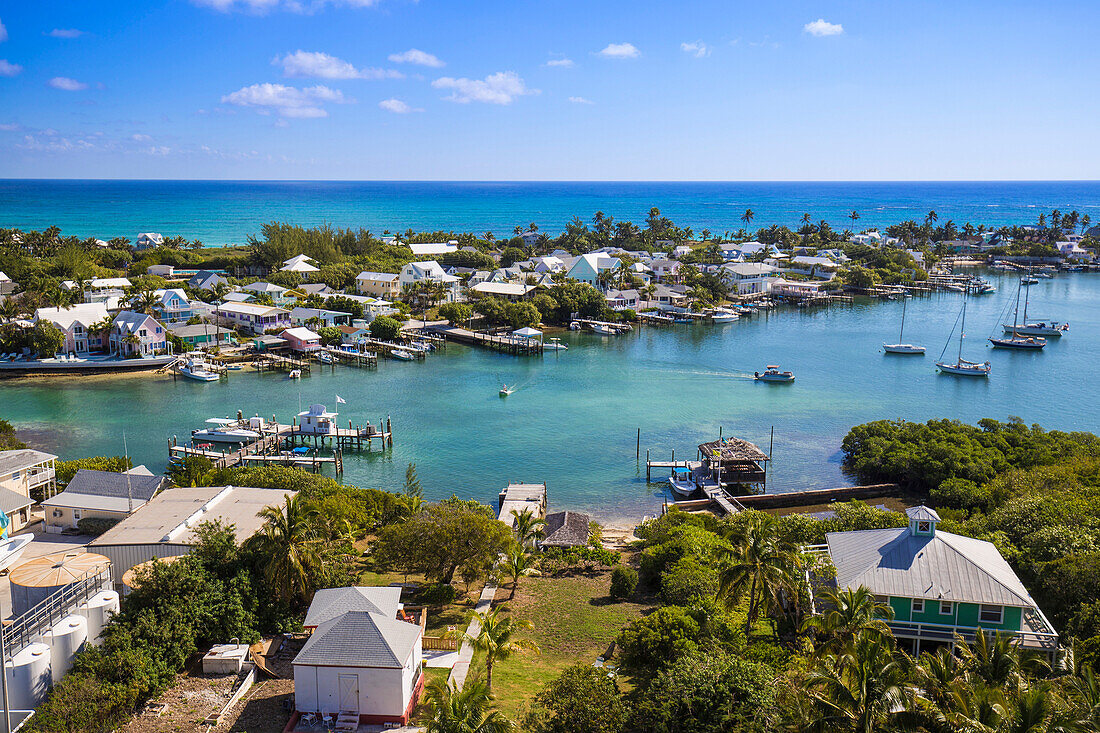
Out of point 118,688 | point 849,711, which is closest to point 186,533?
point 118,688

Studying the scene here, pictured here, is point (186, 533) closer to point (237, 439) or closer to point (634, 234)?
point (237, 439)

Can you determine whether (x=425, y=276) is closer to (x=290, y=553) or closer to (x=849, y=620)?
(x=290, y=553)

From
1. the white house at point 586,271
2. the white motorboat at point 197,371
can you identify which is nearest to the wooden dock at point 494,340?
the white house at point 586,271

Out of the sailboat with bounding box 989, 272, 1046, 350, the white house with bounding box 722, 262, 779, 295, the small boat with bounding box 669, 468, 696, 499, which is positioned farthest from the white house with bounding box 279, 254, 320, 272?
the sailboat with bounding box 989, 272, 1046, 350

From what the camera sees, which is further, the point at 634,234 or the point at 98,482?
the point at 634,234

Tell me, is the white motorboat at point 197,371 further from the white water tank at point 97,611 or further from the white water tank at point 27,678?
the white water tank at point 27,678

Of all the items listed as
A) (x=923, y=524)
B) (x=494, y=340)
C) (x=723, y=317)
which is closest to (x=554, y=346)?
(x=494, y=340)

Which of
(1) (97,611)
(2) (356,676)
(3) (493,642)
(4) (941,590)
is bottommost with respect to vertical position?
(2) (356,676)

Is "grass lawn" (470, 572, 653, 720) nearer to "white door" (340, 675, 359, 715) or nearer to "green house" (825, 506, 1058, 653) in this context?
"white door" (340, 675, 359, 715)
